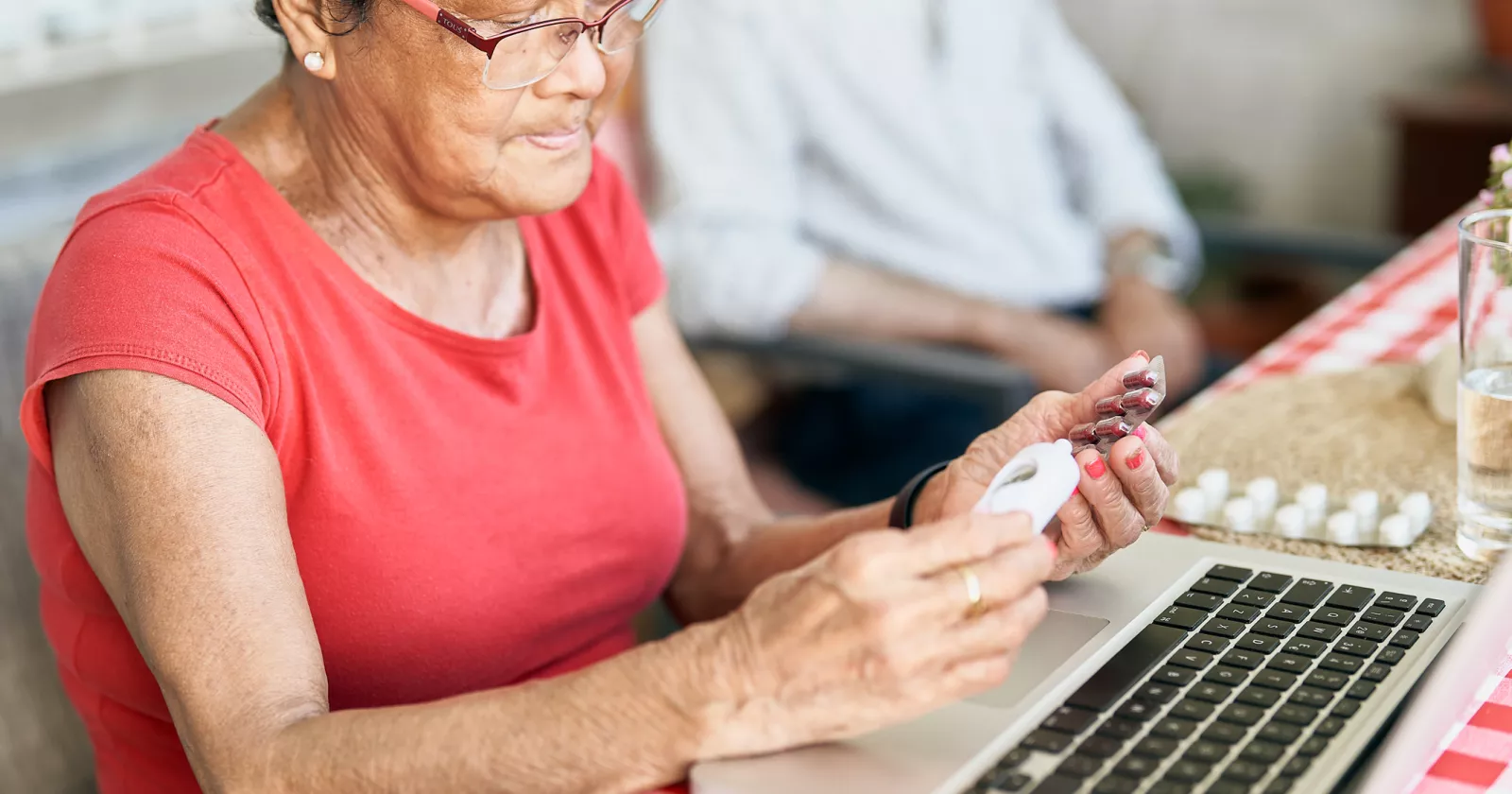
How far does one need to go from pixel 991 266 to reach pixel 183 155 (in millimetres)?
1444

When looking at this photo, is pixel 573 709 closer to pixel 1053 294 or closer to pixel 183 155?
pixel 183 155

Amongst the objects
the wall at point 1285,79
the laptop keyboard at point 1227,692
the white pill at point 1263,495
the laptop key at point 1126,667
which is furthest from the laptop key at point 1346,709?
the wall at point 1285,79

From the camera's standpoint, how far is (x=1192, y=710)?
84 cm

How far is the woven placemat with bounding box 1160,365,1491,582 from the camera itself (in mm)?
1096

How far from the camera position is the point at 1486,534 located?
1.05 metres

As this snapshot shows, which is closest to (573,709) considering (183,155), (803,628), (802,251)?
(803,628)

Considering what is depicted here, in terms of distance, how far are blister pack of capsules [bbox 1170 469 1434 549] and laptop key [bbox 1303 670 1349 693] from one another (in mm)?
249

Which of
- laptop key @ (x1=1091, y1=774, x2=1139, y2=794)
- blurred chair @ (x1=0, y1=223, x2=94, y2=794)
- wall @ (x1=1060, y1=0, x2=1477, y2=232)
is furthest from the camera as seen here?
wall @ (x1=1060, y1=0, x2=1477, y2=232)

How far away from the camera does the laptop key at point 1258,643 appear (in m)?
0.91

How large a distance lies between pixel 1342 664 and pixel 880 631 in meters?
0.28

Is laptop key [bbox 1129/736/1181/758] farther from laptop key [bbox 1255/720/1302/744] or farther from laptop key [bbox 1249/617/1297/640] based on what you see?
laptop key [bbox 1249/617/1297/640]

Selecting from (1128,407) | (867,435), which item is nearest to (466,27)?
(1128,407)

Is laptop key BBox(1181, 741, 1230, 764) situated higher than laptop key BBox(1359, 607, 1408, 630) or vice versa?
laptop key BBox(1181, 741, 1230, 764)

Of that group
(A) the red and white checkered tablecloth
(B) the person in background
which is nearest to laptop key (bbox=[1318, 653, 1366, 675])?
(A) the red and white checkered tablecloth
